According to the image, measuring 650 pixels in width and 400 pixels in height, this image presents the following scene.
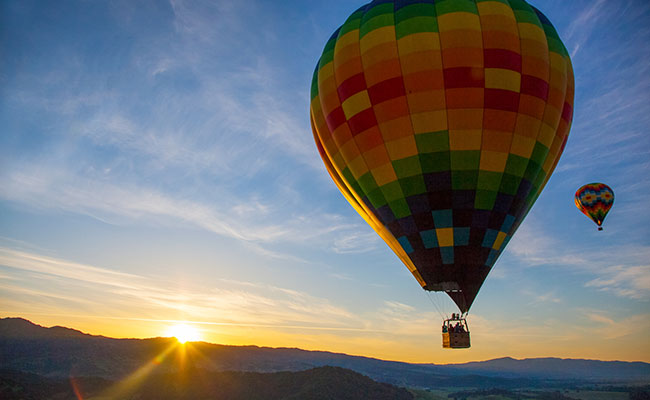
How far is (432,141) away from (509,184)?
9.93 ft

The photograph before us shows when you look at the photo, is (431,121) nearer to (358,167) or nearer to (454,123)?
(454,123)

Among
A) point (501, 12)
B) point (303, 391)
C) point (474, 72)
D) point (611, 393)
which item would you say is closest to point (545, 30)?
point (501, 12)

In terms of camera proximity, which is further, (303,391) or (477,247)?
(303,391)

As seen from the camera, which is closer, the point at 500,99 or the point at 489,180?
the point at 500,99

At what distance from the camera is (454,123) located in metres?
12.8

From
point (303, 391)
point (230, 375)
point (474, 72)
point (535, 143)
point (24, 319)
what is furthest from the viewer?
point (24, 319)

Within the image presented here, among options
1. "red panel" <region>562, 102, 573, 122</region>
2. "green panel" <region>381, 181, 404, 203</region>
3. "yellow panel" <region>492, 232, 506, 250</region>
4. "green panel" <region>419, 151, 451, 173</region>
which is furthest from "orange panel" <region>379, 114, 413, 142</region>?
"red panel" <region>562, 102, 573, 122</region>

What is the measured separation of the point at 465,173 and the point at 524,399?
106 meters

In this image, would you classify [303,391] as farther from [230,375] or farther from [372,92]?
[372,92]

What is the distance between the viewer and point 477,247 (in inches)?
508

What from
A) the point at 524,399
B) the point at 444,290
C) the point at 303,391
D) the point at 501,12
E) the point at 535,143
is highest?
the point at 501,12

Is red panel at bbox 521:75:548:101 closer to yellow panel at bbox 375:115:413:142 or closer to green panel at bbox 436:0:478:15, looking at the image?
→ green panel at bbox 436:0:478:15

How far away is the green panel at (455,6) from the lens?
1323cm

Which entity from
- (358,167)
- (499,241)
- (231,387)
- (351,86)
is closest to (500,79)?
(351,86)
